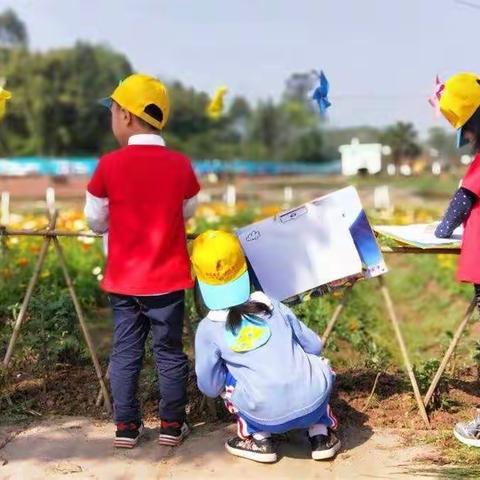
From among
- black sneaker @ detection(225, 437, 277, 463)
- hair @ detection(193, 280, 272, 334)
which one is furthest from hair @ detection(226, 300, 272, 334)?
black sneaker @ detection(225, 437, 277, 463)

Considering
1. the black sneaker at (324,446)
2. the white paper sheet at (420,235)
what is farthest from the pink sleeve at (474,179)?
the black sneaker at (324,446)

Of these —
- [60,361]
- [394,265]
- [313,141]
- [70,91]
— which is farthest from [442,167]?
[70,91]

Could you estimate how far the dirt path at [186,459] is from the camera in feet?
10.2

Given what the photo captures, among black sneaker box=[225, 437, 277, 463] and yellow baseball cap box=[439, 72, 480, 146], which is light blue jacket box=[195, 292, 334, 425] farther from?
yellow baseball cap box=[439, 72, 480, 146]

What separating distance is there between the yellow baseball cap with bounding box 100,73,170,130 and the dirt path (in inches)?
56.2

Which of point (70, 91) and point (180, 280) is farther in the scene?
point (70, 91)

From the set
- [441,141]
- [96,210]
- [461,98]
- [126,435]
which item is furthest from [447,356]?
[441,141]

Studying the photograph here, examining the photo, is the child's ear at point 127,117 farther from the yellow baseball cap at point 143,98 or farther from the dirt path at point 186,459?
the dirt path at point 186,459

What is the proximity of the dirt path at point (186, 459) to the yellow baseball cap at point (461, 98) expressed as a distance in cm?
144

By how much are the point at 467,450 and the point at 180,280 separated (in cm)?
142

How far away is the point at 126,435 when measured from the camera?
338 centimetres

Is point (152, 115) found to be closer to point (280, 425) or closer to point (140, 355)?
point (140, 355)

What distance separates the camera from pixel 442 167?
8.54 meters

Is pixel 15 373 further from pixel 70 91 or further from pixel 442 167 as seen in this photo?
pixel 70 91
